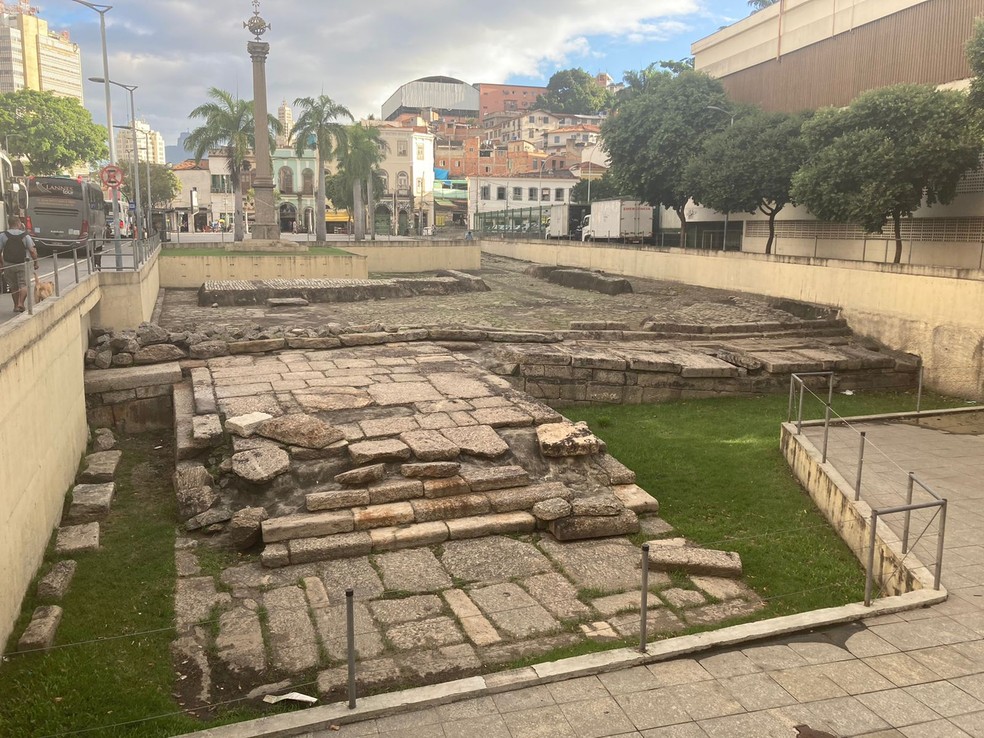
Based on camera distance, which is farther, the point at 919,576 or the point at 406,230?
the point at 406,230

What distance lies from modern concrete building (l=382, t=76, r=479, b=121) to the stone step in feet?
374

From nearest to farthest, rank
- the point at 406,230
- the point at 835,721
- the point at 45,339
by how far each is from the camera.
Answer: the point at 835,721, the point at 45,339, the point at 406,230

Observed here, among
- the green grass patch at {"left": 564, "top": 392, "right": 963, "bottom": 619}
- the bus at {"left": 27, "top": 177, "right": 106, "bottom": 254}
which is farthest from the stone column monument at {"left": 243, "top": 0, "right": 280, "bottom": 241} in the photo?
the green grass patch at {"left": 564, "top": 392, "right": 963, "bottom": 619}

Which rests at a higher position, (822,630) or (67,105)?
(67,105)

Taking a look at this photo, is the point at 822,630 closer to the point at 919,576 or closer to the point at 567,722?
the point at 919,576

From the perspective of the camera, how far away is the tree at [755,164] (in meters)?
27.6

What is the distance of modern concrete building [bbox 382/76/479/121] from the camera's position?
11644 centimetres

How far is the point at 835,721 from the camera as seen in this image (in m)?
4.59

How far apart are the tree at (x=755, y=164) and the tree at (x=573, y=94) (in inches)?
3174

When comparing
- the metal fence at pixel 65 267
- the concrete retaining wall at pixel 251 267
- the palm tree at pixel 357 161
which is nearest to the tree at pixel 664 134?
the concrete retaining wall at pixel 251 267

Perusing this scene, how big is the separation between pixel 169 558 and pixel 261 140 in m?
29.1

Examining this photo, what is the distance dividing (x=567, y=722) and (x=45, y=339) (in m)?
6.61

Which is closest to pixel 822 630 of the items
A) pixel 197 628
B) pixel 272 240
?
pixel 197 628

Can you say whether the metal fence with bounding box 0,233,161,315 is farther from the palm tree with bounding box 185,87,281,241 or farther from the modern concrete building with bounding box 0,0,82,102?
the modern concrete building with bounding box 0,0,82,102
